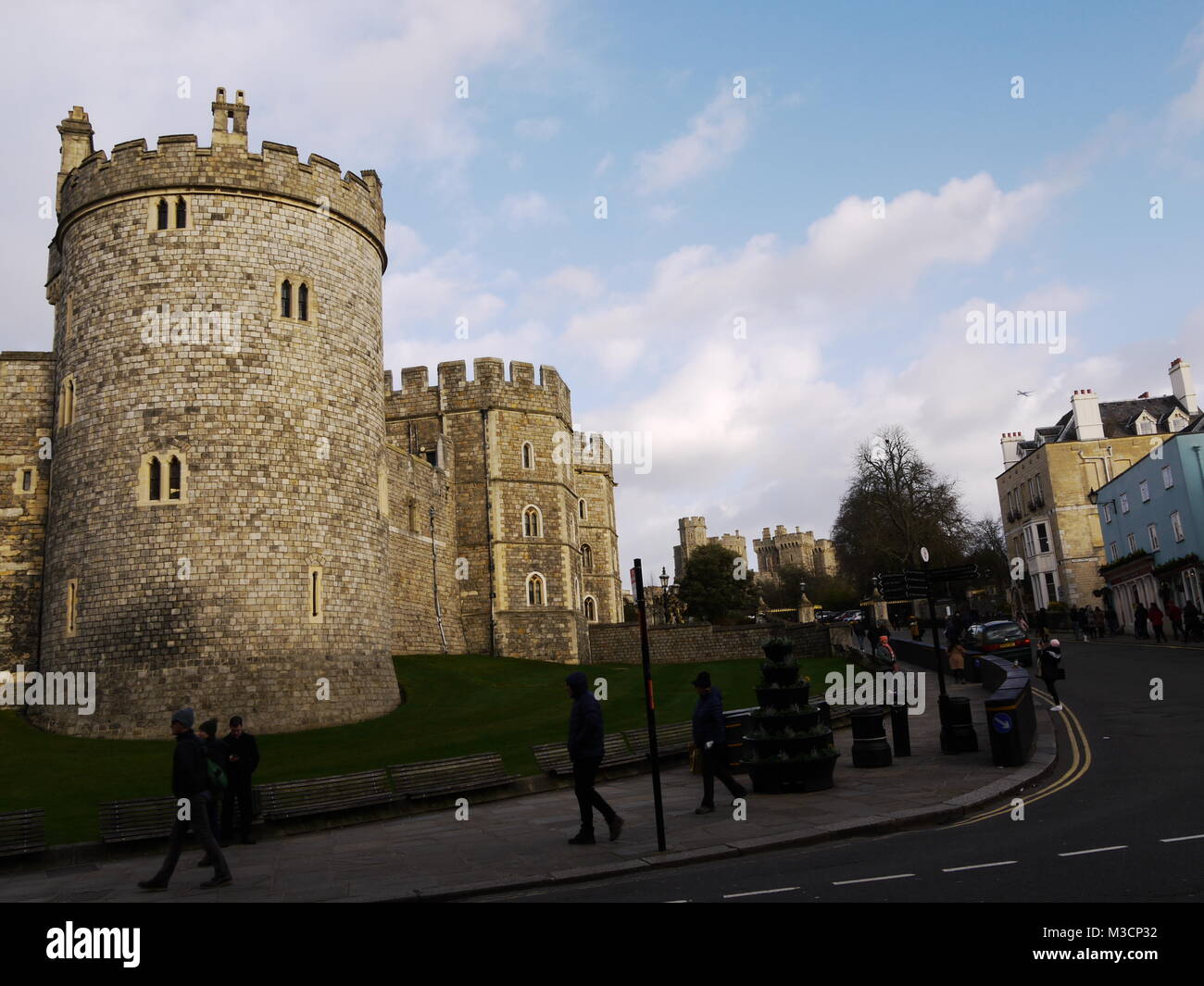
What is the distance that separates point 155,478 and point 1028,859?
19845 millimetres

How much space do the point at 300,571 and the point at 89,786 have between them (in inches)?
268

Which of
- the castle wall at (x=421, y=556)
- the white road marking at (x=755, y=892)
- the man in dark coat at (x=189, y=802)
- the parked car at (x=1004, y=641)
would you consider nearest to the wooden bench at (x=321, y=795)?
the man in dark coat at (x=189, y=802)

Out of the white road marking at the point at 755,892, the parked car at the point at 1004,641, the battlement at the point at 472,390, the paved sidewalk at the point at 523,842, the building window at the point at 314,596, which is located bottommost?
the paved sidewalk at the point at 523,842

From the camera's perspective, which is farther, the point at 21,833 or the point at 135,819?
the point at 135,819

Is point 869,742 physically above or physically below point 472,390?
below

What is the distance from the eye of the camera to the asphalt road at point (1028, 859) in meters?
6.94

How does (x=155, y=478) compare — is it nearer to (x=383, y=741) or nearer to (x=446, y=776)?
(x=383, y=741)

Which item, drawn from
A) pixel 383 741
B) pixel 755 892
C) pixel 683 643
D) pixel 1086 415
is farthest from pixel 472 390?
pixel 1086 415

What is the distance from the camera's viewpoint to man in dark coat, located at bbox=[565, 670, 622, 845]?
33.6 feet

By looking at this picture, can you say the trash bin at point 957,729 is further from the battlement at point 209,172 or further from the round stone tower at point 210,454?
the battlement at point 209,172

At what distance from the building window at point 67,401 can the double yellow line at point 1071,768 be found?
2172 cm

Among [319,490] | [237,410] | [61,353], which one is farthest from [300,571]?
[61,353]

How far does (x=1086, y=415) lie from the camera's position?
58.4 meters
